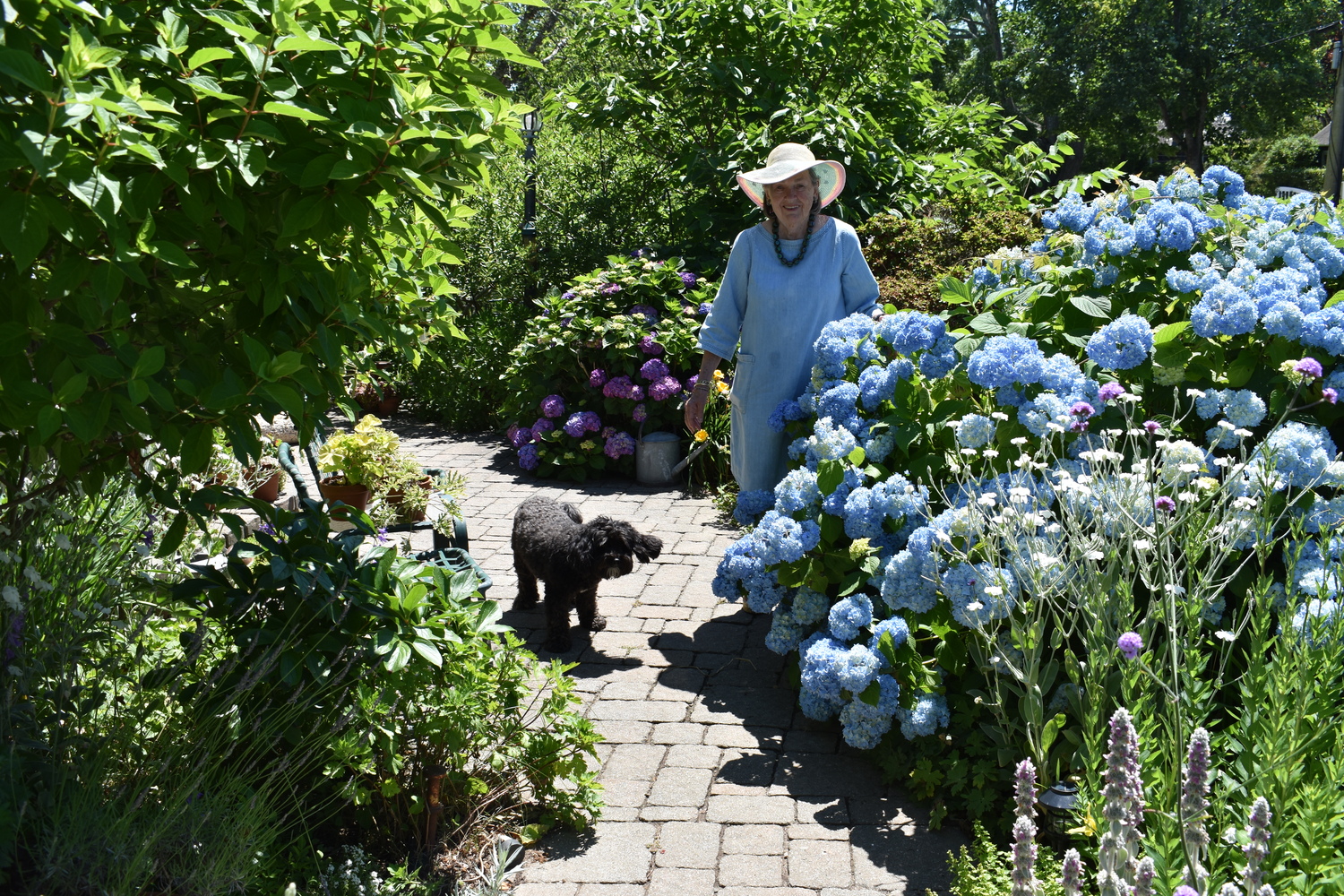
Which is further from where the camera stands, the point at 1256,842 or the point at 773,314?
the point at 773,314

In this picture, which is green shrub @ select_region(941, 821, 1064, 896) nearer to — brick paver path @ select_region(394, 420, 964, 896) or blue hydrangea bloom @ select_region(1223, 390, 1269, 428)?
brick paver path @ select_region(394, 420, 964, 896)

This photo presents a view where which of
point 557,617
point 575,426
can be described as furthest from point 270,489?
point 575,426

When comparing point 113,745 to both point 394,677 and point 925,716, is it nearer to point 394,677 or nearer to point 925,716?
point 394,677

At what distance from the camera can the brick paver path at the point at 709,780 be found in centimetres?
311

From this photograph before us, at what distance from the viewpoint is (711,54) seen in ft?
29.0

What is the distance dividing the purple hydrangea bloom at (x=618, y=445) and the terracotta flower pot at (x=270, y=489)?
2.83m

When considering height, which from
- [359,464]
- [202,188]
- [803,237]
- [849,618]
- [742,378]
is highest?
[202,188]

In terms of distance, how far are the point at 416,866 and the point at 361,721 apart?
→ 1.76 feet

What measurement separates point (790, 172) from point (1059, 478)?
1808 mm

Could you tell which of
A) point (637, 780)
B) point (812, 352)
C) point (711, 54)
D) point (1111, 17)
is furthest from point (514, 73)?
point (1111, 17)

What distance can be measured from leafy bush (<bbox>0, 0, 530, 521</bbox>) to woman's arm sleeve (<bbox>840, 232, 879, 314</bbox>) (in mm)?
2522

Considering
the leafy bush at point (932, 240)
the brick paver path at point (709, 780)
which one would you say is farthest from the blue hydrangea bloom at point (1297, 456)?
the leafy bush at point (932, 240)

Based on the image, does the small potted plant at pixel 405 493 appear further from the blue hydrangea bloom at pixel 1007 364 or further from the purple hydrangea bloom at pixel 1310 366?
the purple hydrangea bloom at pixel 1310 366

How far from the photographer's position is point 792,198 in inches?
183
